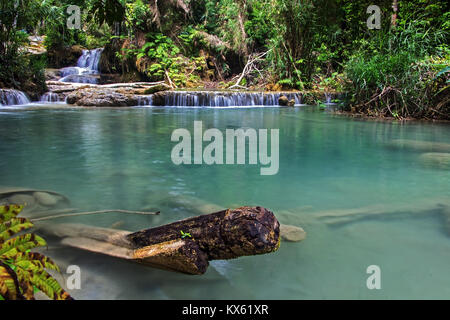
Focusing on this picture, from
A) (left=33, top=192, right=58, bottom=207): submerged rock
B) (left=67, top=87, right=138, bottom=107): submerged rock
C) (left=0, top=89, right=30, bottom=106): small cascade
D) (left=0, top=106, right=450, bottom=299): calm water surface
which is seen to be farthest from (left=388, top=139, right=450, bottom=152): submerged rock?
(left=0, top=89, right=30, bottom=106): small cascade

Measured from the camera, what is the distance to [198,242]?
1.72m

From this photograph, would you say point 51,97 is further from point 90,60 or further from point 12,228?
point 12,228

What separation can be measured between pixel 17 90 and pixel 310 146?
10963mm

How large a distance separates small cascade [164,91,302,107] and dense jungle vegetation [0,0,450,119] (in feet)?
4.28

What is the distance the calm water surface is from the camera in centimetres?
155

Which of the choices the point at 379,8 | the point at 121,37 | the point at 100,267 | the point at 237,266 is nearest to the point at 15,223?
the point at 100,267

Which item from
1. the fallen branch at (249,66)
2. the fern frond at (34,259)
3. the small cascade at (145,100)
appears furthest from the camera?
the fallen branch at (249,66)

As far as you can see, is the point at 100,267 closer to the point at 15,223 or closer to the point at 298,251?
the point at 15,223

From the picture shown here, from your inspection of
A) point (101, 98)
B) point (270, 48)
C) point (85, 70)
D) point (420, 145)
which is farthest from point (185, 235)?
point (85, 70)

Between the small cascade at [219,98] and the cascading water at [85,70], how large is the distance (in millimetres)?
5718

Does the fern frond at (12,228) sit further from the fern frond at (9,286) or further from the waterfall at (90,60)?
the waterfall at (90,60)

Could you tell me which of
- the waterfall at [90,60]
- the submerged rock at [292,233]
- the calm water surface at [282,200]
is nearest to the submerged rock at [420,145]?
the calm water surface at [282,200]

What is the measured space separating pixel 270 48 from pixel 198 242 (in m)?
12.4

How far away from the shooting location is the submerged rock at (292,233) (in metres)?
1.97
